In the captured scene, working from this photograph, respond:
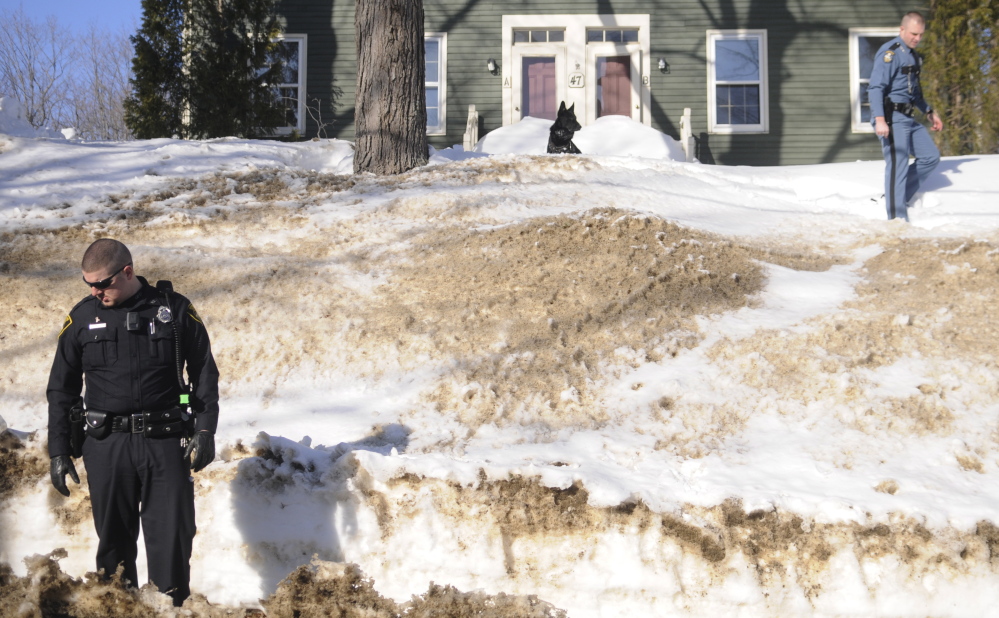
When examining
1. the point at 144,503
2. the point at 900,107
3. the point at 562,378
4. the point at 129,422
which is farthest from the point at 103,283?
the point at 900,107

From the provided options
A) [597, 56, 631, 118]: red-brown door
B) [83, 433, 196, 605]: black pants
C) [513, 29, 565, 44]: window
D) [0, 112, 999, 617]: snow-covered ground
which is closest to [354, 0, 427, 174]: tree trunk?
[0, 112, 999, 617]: snow-covered ground

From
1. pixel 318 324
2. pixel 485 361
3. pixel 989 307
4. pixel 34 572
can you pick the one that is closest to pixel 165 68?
pixel 318 324

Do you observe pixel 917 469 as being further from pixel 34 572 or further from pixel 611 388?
pixel 34 572

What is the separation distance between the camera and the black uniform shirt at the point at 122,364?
3.37 meters

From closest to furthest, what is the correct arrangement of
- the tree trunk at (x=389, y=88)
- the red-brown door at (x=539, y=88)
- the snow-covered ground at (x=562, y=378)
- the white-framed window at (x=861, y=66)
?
the snow-covered ground at (x=562, y=378), the tree trunk at (x=389, y=88), the white-framed window at (x=861, y=66), the red-brown door at (x=539, y=88)

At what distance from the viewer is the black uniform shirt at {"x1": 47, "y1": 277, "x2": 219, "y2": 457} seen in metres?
3.37

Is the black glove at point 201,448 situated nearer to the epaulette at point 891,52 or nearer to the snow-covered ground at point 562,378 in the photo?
the snow-covered ground at point 562,378

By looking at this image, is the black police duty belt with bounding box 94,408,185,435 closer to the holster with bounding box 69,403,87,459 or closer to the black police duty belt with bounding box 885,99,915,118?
the holster with bounding box 69,403,87,459

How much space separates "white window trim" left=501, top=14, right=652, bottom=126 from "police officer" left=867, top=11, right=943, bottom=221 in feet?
24.1

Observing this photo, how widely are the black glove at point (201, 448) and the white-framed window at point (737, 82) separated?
1254cm

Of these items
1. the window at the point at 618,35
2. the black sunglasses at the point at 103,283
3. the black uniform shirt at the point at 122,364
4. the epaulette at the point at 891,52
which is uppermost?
the window at the point at 618,35

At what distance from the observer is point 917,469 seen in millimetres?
3934

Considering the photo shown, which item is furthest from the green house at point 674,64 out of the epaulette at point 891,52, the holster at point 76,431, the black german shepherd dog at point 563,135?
the holster at point 76,431

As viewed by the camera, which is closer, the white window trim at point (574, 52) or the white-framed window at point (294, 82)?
the white window trim at point (574, 52)
